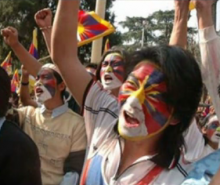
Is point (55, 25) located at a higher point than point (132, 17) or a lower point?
higher

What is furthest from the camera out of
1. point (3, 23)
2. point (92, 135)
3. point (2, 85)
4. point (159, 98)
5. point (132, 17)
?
point (132, 17)

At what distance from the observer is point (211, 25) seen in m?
1.77

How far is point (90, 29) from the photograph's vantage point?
17.0 feet

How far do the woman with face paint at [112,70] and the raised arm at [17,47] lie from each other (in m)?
0.59

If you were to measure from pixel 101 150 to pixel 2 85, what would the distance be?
2.62ft

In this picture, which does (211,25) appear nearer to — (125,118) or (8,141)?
(125,118)

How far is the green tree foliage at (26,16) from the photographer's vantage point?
28.8m

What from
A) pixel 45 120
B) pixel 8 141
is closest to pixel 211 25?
pixel 8 141

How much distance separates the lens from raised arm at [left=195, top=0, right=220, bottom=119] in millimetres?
1721

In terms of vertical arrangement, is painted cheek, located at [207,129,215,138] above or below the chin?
below

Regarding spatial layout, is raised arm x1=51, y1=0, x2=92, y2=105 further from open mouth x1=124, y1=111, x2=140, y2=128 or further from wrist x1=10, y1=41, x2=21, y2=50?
wrist x1=10, y1=41, x2=21, y2=50

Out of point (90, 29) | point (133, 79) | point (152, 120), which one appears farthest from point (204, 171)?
point (90, 29)

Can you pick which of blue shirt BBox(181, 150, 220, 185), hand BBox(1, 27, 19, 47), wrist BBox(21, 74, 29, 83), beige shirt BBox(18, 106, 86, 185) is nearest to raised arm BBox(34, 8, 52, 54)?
hand BBox(1, 27, 19, 47)

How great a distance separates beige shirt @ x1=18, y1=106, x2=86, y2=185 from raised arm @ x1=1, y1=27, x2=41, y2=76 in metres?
0.36
